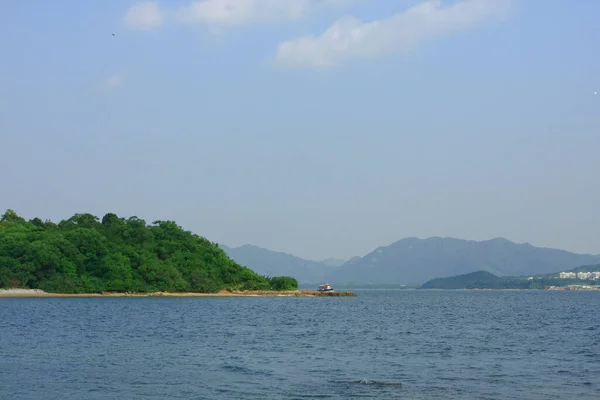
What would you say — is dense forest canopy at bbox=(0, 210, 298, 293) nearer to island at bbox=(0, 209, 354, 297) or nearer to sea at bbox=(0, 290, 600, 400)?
island at bbox=(0, 209, 354, 297)

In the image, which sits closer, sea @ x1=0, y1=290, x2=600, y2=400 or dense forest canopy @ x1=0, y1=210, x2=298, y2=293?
sea @ x1=0, y1=290, x2=600, y2=400

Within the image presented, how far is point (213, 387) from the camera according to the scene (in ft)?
114

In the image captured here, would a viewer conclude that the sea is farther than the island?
No

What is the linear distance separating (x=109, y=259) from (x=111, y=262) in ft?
5.38

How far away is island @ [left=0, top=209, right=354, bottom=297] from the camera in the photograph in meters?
155

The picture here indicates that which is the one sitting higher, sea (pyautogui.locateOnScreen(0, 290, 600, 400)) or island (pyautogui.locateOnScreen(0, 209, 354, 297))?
island (pyautogui.locateOnScreen(0, 209, 354, 297))

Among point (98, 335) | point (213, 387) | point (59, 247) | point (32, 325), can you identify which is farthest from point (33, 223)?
point (213, 387)

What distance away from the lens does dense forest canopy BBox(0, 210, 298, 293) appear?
155625 millimetres

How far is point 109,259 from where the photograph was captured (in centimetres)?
16750

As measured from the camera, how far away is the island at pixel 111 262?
15500 cm

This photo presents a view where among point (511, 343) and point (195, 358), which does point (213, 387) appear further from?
point (511, 343)

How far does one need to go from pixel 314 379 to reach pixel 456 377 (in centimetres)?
822

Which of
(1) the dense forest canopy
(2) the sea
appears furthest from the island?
(2) the sea

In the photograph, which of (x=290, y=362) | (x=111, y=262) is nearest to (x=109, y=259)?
(x=111, y=262)
